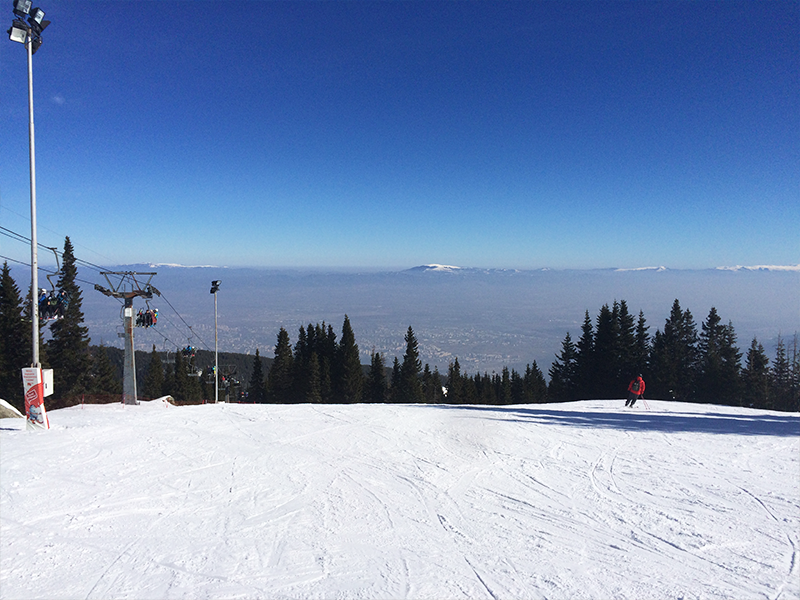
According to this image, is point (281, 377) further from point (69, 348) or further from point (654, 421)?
point (654, 421)

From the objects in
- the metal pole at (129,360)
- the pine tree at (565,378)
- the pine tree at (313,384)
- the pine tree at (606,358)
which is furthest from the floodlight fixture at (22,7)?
the pine tree at (565,378)

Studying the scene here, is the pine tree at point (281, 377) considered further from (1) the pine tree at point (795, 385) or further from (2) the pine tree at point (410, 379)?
(1) the pine tree at point (795, 385)

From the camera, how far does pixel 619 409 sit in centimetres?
1709

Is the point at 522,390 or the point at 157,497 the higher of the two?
the point at 157,497

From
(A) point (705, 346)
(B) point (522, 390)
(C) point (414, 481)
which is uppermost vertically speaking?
(C) point (414, 481)

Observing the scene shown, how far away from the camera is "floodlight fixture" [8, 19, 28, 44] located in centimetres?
1014

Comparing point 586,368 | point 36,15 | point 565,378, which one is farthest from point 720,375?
point 36,15

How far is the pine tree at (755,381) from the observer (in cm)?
4242

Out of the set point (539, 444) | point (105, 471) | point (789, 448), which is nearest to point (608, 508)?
point (539, 444)

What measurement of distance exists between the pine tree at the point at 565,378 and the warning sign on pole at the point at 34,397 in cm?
4684

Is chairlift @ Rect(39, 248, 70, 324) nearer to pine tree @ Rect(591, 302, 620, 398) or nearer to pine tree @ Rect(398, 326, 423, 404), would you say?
pine tree @ Rect(398, 326, 423, 404)

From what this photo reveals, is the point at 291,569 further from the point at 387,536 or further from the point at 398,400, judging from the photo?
the point at 398,400

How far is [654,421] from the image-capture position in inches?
537

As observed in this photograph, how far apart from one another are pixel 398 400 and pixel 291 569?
5376 cm
